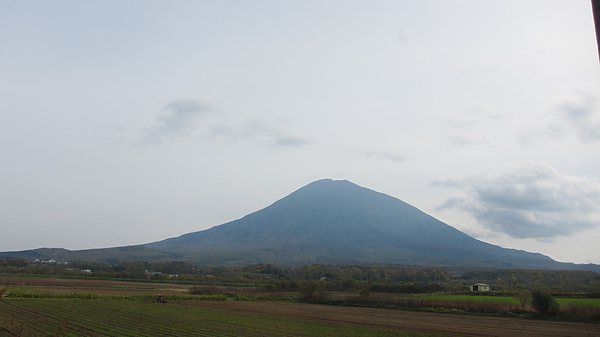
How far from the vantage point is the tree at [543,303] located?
1430 inches

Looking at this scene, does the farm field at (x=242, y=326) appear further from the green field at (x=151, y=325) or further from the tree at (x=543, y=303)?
the tree at (x=543, y=303)

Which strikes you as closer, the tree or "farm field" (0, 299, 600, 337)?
"farm field" (0, 299, 600, 337)

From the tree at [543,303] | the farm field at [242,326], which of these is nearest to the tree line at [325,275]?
the tree at [543,303]

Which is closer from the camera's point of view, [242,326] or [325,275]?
[242,326]

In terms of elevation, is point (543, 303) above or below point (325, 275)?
above

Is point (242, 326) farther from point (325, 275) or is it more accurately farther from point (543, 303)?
point (325, 275)

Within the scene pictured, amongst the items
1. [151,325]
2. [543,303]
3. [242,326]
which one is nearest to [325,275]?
[543,303]

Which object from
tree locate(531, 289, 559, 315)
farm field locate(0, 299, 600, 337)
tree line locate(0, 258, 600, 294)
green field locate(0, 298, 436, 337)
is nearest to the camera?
green field locate(0, 298, 436, 337)

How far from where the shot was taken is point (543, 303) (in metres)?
36.6

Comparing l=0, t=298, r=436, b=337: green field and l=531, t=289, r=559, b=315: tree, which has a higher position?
l=531, t=289, r=559, b=315: tree

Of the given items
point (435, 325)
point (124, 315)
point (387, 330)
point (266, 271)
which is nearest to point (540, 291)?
point (435, 325)

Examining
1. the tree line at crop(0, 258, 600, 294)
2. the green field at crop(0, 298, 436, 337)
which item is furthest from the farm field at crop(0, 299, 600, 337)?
the tree line at crop(0, 258, 600, 294)

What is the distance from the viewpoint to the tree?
119 ft

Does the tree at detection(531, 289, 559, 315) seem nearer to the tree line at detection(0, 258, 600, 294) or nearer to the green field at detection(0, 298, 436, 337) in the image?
the green field at detection(0, 298, 436, 337)
